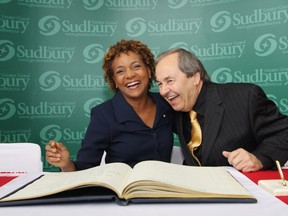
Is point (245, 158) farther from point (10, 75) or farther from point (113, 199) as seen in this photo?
point (10, 75)

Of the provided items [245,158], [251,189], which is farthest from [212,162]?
[251,189]

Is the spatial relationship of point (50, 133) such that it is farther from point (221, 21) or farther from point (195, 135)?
point (195, 135)

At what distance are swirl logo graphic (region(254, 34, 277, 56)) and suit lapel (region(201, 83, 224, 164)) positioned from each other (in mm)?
2117

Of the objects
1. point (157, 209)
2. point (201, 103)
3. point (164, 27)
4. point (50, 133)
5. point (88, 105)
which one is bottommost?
point (50, 133)

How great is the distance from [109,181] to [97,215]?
107 millimetres

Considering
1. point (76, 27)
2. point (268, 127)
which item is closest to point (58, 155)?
point (268, 127)

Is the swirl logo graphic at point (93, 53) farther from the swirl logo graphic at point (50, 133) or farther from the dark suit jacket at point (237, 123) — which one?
the dark suit jacket at point (237, 123)

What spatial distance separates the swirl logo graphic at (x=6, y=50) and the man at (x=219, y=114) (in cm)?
241

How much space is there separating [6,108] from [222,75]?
237cm

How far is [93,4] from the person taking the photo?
12.9 feet

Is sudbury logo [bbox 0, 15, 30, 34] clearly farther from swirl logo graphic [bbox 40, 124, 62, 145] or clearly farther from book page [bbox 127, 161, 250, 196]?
book page [bbox 127, 161, 250, 196]

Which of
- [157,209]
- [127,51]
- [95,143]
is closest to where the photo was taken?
[157,209]

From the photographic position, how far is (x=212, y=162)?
166cm

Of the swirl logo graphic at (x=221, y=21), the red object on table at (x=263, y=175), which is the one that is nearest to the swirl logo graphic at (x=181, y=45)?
the swirl logo graphic at (x=221, y=21)
